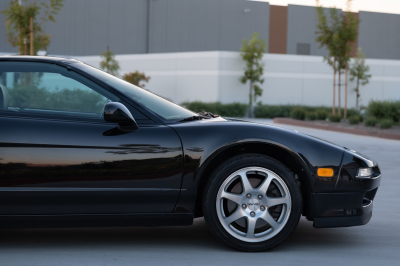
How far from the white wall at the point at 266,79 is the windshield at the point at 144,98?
25.2 meters

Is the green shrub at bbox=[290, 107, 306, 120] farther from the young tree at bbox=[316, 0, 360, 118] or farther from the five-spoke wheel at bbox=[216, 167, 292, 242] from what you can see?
the five-spoke wheel at bbox=[216, 167, 292, 242]

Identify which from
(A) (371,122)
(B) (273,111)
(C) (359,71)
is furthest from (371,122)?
(C) (359,71)

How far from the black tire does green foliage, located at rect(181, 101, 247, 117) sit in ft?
77.5

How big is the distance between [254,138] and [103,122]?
3.54 feet

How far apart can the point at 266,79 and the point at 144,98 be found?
26.5 meters

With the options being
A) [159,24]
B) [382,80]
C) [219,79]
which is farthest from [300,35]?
[219,79]

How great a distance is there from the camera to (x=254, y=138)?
4.09 meters

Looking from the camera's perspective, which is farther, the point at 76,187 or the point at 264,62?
the point at 264,62

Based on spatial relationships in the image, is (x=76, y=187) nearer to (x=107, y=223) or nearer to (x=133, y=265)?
(x=107, y=223)

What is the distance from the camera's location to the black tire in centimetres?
404

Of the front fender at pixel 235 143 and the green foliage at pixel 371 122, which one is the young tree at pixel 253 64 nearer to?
the green foliage at pixel 371 122

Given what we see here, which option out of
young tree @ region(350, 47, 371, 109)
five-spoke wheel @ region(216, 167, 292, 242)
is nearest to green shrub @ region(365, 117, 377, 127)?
young tree @ region(350, 47, 371, 109)

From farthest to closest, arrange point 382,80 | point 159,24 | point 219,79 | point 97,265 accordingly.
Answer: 1. point 159,24
2. point 382,80
3. point 219,79
4. point 97,265

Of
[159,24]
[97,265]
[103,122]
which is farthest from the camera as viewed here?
[159,24]
